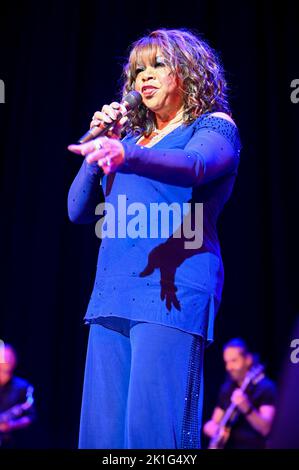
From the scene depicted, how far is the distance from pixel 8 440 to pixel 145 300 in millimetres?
2654

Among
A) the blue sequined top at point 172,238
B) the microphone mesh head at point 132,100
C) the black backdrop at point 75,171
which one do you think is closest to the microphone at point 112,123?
the microphone mesh head at point 132,100

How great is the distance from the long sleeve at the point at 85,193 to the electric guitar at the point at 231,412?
251cm

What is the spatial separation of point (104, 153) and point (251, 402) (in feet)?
9.79

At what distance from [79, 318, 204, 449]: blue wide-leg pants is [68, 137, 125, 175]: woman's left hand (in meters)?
0.34

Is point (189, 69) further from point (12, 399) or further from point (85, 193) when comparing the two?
point (12, 399)

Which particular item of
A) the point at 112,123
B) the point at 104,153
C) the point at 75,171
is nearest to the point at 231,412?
the point at 75,171

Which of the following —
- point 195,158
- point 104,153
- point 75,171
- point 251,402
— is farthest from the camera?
point 251,402

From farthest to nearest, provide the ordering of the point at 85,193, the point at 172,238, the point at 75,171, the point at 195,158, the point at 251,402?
the point at 251,402 → the point at 75,171 → the point at 85,193 → the point at 172,238 → the point at 195,158

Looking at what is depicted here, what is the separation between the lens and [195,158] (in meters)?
1.19

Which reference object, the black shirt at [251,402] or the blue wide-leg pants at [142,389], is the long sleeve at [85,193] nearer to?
the blue wide-leg pants at [142,389]

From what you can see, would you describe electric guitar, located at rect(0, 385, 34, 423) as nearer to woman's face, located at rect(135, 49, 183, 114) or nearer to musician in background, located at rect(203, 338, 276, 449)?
musician in background, located at rect(203, 338, 276, 449)

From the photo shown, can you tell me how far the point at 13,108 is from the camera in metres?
3.70

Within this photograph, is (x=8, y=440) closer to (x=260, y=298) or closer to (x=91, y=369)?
(x=260, y=298)

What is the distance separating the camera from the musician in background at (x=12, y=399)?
143 inches
